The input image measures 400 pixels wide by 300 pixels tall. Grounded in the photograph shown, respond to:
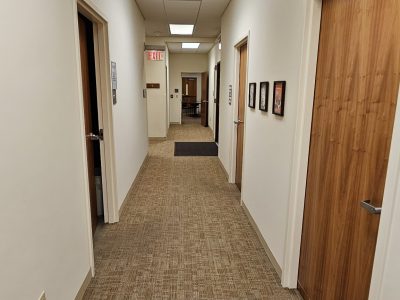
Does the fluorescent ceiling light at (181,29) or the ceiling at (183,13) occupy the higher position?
the fluorescent ceiling light at (181,29)

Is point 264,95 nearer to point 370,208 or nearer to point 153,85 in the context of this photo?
point 370,208

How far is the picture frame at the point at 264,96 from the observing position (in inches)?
103

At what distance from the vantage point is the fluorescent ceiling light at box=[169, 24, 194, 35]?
6.49 meters

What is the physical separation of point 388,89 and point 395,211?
0.51 m

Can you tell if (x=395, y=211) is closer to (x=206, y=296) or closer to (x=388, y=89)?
(x=388, y=89)

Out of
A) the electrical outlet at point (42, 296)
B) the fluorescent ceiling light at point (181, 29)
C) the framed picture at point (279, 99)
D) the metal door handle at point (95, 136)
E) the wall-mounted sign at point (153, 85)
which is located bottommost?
the electrical outlet at point (42, 296)

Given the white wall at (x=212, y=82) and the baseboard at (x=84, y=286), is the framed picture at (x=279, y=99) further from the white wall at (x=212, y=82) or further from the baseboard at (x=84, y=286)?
the white wall at (x=212, y=82)

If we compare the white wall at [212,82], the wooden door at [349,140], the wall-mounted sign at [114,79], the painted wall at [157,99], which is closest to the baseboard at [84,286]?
the wooden door at [349,140]

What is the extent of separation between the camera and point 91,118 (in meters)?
2.91

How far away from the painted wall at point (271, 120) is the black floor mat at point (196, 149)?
3.00 metres

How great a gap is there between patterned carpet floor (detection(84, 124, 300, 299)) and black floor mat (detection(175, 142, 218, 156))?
215 cm

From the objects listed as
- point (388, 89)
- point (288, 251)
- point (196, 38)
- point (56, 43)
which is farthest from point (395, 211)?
point (196, 38)

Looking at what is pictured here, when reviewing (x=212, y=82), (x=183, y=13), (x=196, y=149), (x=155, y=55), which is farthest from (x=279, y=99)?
(x=212, y=82)

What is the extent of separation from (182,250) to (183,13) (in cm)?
430
